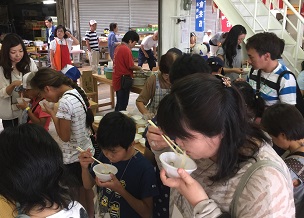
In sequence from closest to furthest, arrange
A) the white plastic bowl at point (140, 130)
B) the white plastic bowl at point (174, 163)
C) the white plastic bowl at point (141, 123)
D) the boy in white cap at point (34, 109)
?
the white plastic bowl at point (174, 163) → the boy in white cap at point (34, 109) → the white plastic bowl at point (140, 130) → the white plastic bowl at point (141, 123)

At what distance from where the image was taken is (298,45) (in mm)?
5152

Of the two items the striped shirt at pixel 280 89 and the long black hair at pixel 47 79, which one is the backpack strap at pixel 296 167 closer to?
the striped shirt at pixel 280 89

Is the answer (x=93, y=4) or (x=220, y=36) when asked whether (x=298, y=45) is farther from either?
(x=93, y=4)

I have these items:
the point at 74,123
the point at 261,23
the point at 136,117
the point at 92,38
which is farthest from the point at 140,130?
the point at 92,38

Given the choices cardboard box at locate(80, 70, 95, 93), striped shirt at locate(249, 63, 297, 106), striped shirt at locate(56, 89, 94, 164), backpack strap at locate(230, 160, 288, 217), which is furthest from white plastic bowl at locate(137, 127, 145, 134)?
cardboard box at locate(80, 70, 95, 93)

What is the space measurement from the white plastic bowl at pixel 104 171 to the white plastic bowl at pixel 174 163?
46 cm

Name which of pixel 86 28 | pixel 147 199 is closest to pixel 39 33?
pixel 86 28

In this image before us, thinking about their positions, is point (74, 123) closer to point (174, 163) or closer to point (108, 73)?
point (174, 163)

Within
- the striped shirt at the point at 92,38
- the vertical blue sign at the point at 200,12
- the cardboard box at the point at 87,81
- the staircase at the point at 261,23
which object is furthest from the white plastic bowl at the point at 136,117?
the striped shirt at the point at 92,38

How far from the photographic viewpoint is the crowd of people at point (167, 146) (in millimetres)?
960

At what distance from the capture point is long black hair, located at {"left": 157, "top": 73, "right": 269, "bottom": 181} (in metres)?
0.95

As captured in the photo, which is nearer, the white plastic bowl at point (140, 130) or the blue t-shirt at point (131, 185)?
the blue t-shirt at point (131, 185)

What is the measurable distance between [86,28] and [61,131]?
1155cm

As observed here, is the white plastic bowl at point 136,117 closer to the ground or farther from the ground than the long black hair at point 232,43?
closer to the ground
